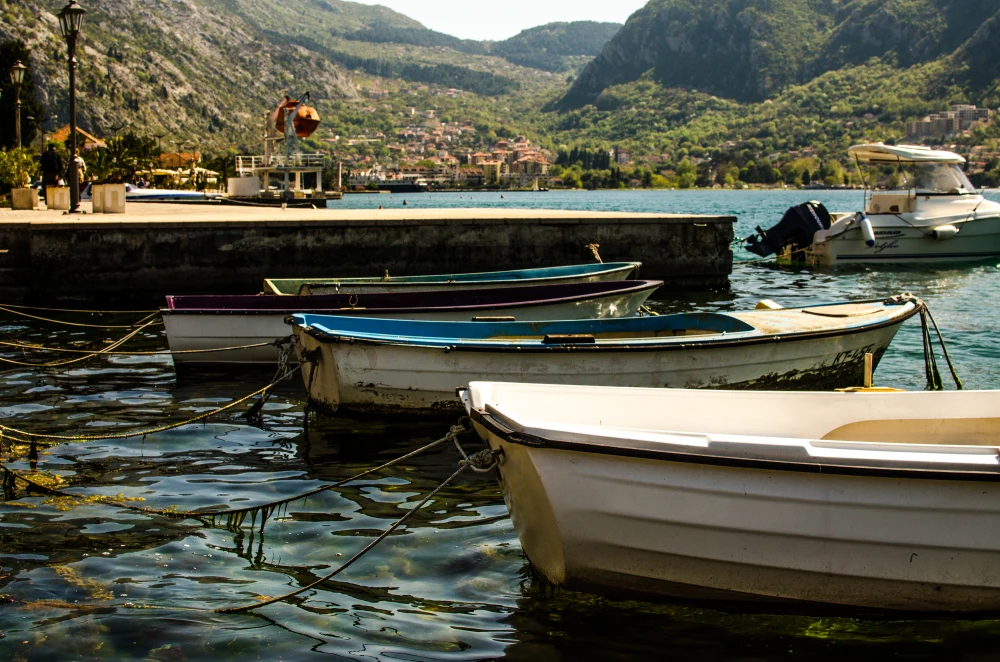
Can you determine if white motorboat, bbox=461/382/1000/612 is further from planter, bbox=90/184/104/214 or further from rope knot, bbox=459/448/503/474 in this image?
planter, bbox=90/184/104/214

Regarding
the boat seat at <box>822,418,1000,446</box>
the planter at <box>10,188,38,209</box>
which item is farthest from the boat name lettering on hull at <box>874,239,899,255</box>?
the boat seat at <box>822,418,1000,446</box>

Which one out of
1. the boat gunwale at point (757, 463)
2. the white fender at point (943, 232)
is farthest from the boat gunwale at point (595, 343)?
the white fender at point (943, 232)

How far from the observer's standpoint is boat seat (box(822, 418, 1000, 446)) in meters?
6.39

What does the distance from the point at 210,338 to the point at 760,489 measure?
8.94 meters

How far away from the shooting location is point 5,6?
12244cm

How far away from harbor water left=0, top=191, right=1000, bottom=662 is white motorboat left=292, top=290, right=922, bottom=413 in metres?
0.54

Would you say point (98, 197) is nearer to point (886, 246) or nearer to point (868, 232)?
point (868, 232)

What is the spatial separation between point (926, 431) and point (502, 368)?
13.0 ft

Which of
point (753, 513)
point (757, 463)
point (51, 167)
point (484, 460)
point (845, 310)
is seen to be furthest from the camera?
point (51, 167)

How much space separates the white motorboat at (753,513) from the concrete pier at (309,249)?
14341mm

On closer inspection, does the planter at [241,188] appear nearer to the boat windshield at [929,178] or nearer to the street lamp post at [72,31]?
the street lamp post at [72,31]

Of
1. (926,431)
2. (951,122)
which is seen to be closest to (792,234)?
(926,431)

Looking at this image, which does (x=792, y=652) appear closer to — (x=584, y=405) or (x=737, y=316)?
(x=584, y=405)

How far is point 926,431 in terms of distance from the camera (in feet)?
21.3
